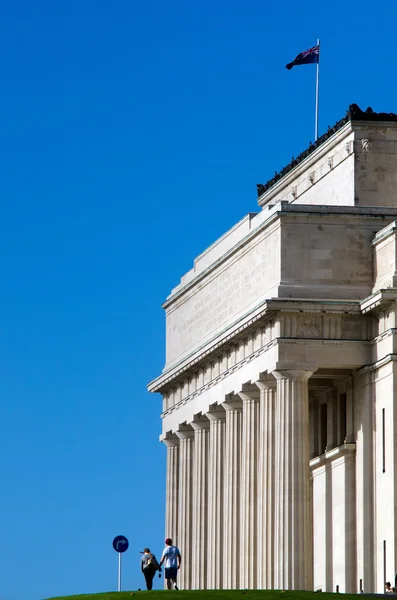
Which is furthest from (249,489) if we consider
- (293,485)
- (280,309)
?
(280,309)

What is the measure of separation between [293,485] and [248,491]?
7.57 metres

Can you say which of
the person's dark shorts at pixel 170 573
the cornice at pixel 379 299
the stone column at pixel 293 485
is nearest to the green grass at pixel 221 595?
the person's dark shorts at pixel 170 573

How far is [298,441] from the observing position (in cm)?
10250

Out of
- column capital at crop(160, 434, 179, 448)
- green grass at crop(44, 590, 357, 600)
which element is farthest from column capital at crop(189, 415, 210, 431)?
green grass at crop(44, 590, 357, 600)

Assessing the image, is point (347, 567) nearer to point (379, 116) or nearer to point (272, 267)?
point (272, 267)

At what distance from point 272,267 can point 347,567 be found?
15178 millimetres

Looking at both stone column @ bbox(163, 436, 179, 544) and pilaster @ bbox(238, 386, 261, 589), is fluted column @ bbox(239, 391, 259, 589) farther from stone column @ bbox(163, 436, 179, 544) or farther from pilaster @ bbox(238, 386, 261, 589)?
stone column @ bbox(163, 436, 179, 544)

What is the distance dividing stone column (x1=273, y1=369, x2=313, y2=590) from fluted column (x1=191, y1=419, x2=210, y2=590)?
727 inches

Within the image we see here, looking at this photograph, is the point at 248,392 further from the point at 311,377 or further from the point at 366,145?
the point at 366,145

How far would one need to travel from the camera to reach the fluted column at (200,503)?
122m

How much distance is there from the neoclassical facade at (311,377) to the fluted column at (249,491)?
0.26ft

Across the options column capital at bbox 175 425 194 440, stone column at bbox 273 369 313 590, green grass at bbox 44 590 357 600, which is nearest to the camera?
green grass at bbox 44 590 357 600

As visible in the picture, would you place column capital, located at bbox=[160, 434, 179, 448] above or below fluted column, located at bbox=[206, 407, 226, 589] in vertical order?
above

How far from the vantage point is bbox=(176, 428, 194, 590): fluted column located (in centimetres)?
12550
